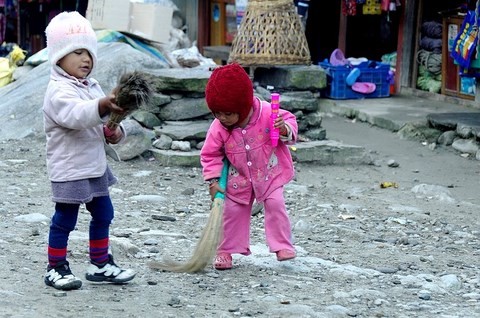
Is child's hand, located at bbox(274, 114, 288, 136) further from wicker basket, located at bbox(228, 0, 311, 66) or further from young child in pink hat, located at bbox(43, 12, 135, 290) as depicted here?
wicker basket, located at bbox(228, 0, 311, 66)

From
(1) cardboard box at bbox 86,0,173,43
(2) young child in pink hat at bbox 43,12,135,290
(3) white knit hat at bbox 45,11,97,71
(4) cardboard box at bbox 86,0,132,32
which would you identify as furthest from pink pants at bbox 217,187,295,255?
(4) cardboard box at bbox 86,0,132,32

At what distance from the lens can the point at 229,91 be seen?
15.2 ft

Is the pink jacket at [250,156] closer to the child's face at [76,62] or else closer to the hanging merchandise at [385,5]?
the child's face at [76,62]

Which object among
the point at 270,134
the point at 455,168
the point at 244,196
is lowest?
the point at 455,168

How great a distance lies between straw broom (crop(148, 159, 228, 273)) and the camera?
4.67m

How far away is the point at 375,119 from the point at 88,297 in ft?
23.2

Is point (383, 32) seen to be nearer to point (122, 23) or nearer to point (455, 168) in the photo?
point (122, 23)

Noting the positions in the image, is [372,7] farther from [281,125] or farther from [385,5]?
[281,125]

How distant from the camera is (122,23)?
10734 millimetres

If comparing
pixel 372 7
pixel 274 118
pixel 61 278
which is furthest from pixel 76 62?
pixel 372 7

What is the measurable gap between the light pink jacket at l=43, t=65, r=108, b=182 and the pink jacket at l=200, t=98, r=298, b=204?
2.46 feet

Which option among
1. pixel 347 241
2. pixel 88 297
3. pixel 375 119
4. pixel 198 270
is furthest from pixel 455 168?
pixel 88 297

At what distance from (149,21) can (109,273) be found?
671 cm

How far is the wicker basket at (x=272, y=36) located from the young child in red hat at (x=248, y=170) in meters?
4.13
